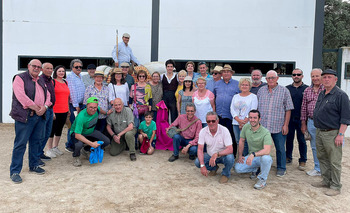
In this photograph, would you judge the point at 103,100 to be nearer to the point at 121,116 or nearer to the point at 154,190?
the point at 121,116

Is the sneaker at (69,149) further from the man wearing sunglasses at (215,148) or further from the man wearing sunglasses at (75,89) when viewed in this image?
the man wearing sunglasses at (215,148)

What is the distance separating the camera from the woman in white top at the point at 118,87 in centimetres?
534

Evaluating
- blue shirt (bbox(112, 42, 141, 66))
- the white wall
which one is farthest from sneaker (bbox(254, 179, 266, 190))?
the white wall

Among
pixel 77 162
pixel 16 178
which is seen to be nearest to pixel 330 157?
pixel 77 162

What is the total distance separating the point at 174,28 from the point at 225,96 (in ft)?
14.1

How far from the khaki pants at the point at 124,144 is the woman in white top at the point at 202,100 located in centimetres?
131

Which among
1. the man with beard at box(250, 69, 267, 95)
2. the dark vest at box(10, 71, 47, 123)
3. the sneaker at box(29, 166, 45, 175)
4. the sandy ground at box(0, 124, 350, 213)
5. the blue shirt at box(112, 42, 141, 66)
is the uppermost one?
the blue shirt at box(112, 42, 141, 66)

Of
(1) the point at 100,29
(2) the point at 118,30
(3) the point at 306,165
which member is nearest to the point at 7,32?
(1) the point at 100,29

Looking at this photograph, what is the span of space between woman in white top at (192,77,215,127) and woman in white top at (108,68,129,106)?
140 cm

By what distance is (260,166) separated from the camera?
3924 millimetres

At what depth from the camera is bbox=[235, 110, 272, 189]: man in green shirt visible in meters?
3.81

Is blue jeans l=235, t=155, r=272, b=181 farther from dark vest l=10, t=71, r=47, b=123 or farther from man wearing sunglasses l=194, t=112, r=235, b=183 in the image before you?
dark vest l=10, t=71, r=47, b=123

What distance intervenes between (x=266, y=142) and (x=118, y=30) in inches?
245

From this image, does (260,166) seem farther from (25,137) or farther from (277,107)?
(25,137)
